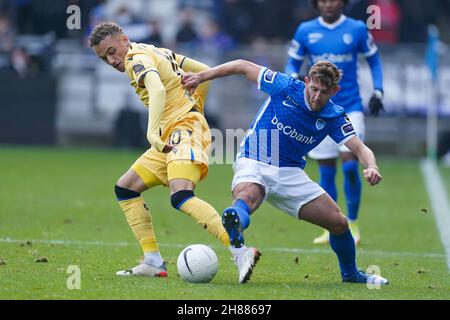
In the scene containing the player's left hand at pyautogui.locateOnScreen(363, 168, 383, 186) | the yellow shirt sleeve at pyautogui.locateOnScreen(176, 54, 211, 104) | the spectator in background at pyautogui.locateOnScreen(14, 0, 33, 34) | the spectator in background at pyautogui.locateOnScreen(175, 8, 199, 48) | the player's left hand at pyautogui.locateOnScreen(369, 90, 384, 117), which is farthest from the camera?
the spectator in background at pyautogui.locateOnScreen(14, 0, 33, 34)

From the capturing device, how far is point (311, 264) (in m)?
8.84

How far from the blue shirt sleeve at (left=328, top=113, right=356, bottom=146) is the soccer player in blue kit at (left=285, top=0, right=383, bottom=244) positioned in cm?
318

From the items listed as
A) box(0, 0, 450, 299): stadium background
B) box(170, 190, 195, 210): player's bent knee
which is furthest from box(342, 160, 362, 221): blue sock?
box(0, 0, 450, 299): stadium background

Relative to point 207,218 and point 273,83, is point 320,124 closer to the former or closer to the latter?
point 273,83

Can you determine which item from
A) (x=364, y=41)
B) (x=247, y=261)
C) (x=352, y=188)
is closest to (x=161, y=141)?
(x=247, y=261)

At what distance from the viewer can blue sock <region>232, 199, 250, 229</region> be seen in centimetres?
706

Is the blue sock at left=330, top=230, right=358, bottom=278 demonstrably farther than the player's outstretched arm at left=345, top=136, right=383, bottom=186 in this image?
Yes

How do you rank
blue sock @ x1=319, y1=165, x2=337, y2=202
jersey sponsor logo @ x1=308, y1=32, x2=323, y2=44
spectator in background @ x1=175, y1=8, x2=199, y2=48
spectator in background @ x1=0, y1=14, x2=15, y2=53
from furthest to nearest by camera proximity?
spectator in background @ x1=0, y1=14, x2=15, y2=53 → spectator in background @ x1=175, y1=8, x2=199, y2=48 → jersey sponsor logo @ x1=308, y1=32, x2=323, y2=44 → blue sock @ x1=319, y1=165, x2=337, y2=202

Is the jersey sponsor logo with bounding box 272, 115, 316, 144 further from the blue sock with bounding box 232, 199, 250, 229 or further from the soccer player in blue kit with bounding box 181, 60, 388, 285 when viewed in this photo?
the blue sock with bounding box 232, 199, 250, 229

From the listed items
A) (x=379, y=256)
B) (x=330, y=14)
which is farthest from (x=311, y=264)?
(x=330, y=14)

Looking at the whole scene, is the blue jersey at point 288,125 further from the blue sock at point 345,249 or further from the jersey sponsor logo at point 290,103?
the blue sock at point 345,249

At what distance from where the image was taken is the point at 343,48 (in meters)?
10.9

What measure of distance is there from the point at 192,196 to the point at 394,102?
13.8m

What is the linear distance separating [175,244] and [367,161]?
124 inches
